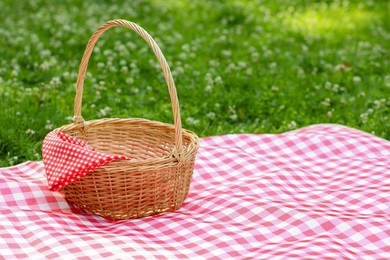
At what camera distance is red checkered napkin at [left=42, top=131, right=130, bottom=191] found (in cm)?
307

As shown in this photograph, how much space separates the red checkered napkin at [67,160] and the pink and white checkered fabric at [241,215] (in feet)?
0.52

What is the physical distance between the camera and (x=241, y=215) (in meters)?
3.21

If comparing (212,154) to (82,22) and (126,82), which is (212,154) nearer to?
(126,82)

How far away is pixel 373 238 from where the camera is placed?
299 centimetres

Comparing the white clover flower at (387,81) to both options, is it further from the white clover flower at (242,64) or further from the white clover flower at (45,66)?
the white clover flower at (45,66)

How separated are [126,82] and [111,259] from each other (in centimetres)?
286

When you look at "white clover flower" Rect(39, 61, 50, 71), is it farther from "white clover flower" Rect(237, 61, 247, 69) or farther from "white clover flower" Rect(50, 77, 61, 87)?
"white clover flower" Rect(237, 61, 247, 69)

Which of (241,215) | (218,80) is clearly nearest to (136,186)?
(241,215)

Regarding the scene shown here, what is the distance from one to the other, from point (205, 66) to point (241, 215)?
110 inches

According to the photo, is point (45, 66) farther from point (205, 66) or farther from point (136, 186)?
point (136, 186)

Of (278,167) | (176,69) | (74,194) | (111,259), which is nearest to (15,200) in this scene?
(74,194)

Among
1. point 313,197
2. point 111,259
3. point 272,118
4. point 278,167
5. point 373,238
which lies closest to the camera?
point 111,259

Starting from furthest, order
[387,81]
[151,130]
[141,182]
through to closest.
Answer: [387,81], [151,130], [141,182]

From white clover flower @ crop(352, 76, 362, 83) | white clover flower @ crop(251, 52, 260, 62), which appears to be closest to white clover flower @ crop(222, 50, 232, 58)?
white clover flower @ crop(251, 52, 260, 62)
